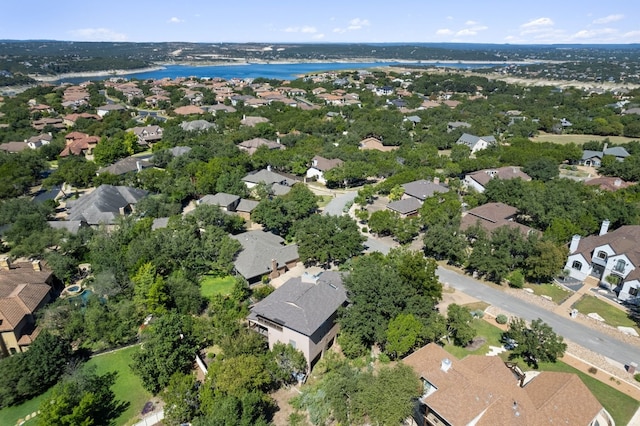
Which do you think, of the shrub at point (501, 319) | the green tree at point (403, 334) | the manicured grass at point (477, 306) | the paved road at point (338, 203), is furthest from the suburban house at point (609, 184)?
the green tree at point (403, 334)

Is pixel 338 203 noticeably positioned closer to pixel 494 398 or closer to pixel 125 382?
pixel 125 382

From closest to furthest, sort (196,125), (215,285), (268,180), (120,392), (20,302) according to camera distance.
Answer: (120,392)
(20,302)
(215,285)
(268,180)
(196,125)

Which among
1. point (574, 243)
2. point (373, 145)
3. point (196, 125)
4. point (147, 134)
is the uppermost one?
point (196, 125)

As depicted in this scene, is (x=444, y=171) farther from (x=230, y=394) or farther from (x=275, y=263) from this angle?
(x=230, y=394)

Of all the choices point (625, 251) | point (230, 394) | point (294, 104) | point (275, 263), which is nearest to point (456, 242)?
point (625, 251)

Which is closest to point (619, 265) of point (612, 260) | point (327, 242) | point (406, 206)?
point (612, 260)

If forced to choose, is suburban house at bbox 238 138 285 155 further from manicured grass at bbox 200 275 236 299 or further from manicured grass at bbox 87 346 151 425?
manicured grass at bbox 87 346 151 425

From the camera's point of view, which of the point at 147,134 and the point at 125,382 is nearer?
the point at 125,382

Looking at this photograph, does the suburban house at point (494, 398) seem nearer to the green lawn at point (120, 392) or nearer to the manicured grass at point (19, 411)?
the green lawn at point (120, 392)
